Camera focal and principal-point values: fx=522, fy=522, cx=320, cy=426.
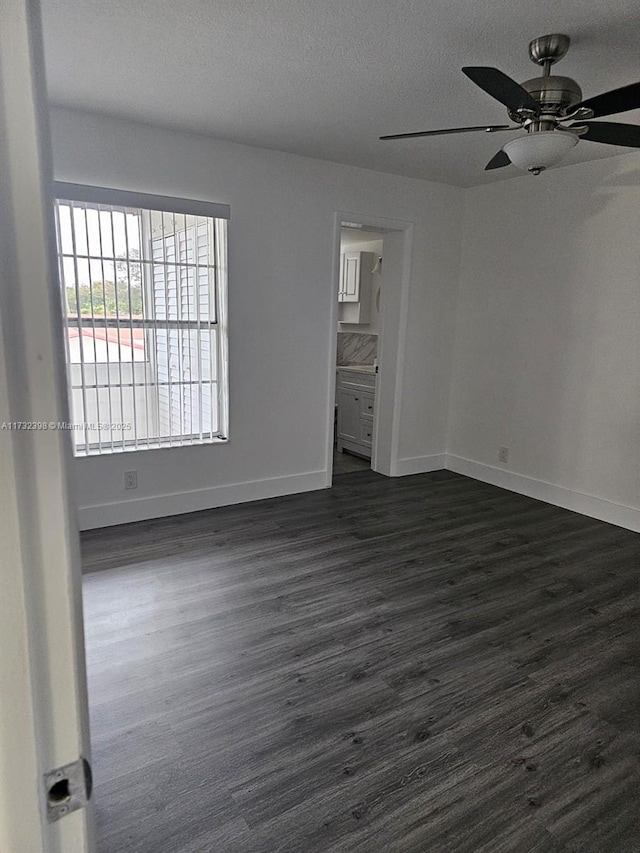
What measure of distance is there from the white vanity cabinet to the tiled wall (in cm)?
76

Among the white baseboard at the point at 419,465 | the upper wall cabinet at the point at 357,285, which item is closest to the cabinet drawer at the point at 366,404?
the white baseboard at the point at 419,465

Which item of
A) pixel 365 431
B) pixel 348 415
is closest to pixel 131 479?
pixel 365 431

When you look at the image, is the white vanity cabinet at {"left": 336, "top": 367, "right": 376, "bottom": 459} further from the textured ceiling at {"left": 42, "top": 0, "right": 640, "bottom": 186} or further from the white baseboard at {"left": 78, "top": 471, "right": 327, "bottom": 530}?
the textured ceiling at {"left": 42, "top": 0, "right": 640, "bottom": 186}

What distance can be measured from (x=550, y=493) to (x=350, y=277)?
3.52m

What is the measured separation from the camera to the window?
3.25 meters

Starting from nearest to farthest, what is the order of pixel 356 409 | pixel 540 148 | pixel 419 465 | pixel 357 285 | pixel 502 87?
pixel 502 87
pixel 540 148
pixel 419 465
pixel 356 409
pixel 357 285

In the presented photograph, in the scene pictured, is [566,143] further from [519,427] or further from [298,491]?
[298,491]

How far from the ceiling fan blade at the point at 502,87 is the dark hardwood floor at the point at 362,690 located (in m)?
2.29

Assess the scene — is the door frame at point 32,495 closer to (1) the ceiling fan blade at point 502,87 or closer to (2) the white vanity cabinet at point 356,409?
(1) the ceiling fan blade at point 502,87

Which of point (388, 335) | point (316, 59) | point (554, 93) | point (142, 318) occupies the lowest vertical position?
point (388, 335)

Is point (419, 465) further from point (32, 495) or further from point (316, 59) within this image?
point (32, 495)

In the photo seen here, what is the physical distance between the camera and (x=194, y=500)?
398 cm

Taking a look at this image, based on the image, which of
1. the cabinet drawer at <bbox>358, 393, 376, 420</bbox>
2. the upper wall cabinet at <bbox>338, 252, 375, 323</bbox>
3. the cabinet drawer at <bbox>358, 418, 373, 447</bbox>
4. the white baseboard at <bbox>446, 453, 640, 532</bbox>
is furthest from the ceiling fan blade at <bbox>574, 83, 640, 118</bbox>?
the upper wall cabinet at <bbox>338, 252, 375, 323</bbox>

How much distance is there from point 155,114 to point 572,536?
3.87 m
